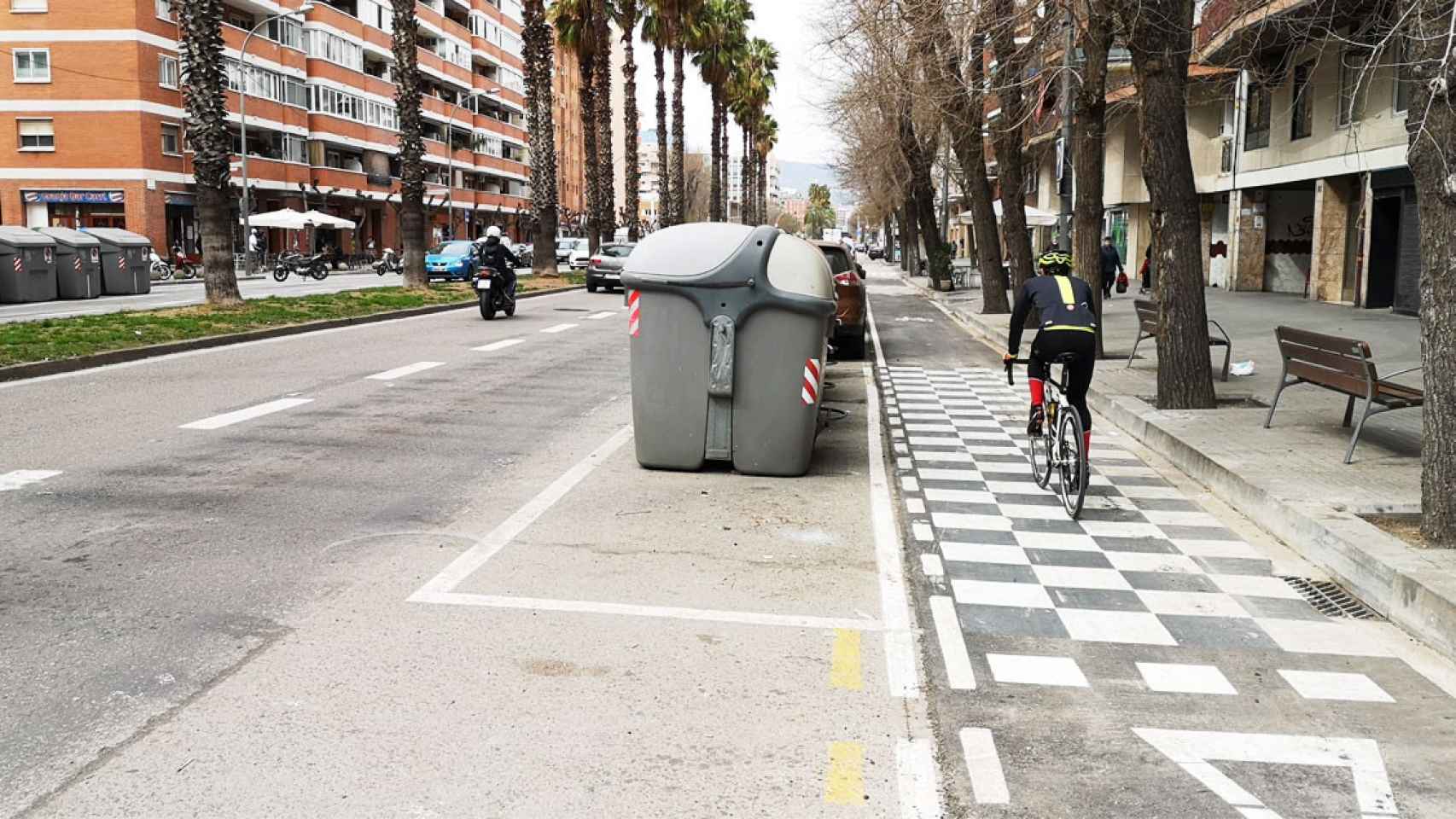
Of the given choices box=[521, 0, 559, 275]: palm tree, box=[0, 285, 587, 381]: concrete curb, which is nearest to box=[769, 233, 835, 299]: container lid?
box=[0, 285, 587, 381]: concrete curb

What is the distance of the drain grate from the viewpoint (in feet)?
20.1

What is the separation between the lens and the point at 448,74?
81.2 m

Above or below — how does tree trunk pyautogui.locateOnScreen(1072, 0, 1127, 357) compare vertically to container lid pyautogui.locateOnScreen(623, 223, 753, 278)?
above

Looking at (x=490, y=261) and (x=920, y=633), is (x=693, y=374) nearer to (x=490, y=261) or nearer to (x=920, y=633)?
(x=920, y=633)

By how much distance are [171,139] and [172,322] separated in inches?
1424

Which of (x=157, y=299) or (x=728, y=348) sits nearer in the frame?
(x=728, y=348)

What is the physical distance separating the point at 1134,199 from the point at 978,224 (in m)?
17.8

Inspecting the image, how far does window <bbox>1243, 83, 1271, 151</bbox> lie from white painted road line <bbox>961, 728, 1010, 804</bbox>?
31.6 m

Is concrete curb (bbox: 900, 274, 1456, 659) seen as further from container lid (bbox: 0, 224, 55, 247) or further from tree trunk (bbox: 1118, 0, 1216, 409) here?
container lid (bbox: 0, 224, 55, 247)

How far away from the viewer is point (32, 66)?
159 ft

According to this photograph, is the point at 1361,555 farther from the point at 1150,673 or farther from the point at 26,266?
the point at 26,266

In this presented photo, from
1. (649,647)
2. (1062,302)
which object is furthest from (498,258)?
(649,647)

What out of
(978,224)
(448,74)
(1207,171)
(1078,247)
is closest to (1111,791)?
(1078,247)

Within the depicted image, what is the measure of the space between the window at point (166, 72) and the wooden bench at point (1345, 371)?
48741 millimetres
